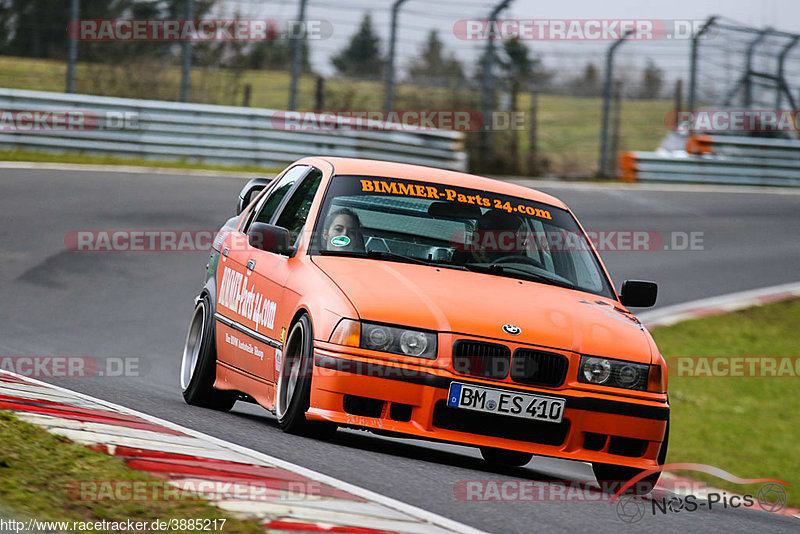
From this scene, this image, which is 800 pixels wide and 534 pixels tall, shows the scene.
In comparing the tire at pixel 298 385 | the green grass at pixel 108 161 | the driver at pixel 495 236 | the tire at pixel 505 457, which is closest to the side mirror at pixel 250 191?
the driver at pixel 495 236

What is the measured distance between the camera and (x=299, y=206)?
23.6 ft

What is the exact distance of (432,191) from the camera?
711 centimetres

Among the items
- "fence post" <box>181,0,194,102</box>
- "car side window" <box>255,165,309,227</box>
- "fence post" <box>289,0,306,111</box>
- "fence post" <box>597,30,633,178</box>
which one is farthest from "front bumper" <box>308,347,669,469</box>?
"fence post" <box>597,30,633,178</box>

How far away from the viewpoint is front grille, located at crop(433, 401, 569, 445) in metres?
5.65

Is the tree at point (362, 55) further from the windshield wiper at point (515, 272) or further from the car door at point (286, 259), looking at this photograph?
the windshield wiper at point (515, 272)

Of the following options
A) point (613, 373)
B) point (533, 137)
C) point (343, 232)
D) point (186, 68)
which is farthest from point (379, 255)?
point (533, 137)

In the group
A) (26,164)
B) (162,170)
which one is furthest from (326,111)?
(26,164)

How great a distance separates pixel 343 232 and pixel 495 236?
0.89 metres

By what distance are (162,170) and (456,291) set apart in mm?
14071

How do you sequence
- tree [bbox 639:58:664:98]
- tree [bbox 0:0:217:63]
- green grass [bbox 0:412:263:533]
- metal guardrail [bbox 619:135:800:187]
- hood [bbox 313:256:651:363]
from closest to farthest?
green grass [bbox 0:412:263:533], hood [bbox 313:256:651:363], tree [bbox 0:0:217:63], metal guardrail [bbox 619:135:800:187], tree [bbox 639:58:664:98]

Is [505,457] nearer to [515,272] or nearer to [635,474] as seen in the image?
[635,474]

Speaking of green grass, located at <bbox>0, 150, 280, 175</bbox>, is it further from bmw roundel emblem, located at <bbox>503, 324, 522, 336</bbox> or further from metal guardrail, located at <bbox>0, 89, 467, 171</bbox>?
bmw roundel emblem, located at <bbox>503, 324, 522, 336</bbox>

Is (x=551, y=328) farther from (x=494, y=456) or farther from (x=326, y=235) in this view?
(x=326, y=235)

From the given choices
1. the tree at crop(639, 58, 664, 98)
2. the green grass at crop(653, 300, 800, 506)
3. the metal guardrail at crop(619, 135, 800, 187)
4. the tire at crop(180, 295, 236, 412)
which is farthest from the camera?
the tree at crop(639, 58, 664, 98)
